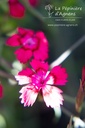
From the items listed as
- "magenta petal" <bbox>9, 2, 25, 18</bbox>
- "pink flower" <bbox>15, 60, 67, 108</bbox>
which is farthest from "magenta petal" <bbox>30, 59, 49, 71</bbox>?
"magenta petal" <bbox>9, 2, 25, 18</bbox>

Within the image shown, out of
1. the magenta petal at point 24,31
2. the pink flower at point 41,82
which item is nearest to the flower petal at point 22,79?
the pink flower at point 41,82

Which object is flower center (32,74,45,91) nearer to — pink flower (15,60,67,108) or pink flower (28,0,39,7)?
pink flower (15,60,67,108)

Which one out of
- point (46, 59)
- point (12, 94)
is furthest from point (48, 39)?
point (12, 94)

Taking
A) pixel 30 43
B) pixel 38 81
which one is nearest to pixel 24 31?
pixel 30 43

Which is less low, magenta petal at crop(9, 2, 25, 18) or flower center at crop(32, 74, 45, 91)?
magenta petal at crop(9, 2, 25, 18)

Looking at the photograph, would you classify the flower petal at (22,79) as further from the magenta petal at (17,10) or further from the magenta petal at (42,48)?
the magenta petal at (17,10)

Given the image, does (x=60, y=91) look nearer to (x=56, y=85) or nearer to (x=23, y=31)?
(x=56, y=85)

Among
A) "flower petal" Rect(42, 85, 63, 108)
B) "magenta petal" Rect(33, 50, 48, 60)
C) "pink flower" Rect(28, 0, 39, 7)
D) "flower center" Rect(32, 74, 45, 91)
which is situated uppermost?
"pink flower" Rect(28, 0, 39, 7)
